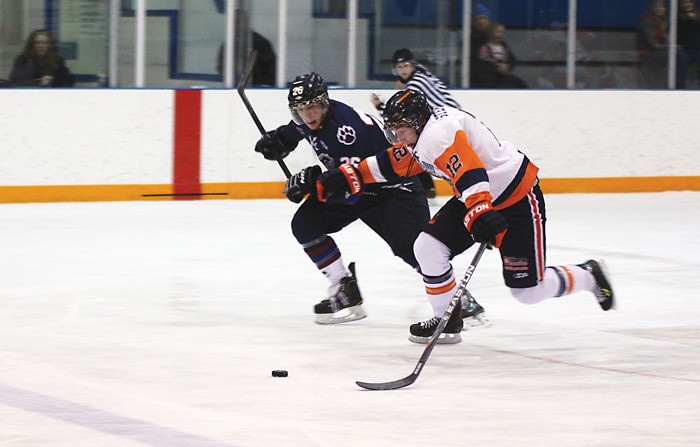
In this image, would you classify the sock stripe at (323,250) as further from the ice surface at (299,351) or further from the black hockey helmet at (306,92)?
the black hockey helmet at (306,92)

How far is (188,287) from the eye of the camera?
213 inches

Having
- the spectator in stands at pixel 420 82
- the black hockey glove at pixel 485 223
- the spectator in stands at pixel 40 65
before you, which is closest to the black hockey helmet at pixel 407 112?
the black hockey glove at pixel 485 223

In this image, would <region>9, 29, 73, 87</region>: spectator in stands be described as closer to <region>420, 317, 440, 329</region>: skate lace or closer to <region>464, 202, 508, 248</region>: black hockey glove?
<region>420, 317, 440, 329</region>: skate lace

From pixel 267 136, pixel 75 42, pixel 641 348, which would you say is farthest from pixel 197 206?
pixel 641 348

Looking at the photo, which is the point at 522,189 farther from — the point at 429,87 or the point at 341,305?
the point at 429,87

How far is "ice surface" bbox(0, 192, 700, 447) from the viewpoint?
127 inches

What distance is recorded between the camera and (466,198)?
12.7 ft

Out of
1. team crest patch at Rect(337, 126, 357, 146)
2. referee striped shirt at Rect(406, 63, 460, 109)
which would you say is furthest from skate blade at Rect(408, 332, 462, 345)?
referee striped shirt at Rect(406, 63, 460, 109)

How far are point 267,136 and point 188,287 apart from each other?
897 mm

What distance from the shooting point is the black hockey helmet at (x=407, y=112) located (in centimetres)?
395

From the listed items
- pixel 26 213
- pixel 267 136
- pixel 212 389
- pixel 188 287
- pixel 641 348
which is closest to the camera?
pixel 212 389

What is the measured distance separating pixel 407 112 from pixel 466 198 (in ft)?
1.09

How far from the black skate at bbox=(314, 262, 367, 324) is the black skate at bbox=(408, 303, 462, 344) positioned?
414mm

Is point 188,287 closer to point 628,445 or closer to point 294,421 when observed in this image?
point 294,421
